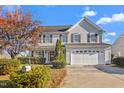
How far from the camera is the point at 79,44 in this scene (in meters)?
39.7

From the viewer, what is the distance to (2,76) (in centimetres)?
1734

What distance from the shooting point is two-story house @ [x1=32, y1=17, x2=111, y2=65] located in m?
39.2

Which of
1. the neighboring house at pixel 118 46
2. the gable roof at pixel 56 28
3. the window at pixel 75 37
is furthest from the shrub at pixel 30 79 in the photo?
the neighboring house at pixel 118 46

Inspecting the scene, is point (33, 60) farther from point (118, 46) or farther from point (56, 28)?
point (118, 46)

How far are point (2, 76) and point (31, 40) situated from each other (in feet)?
53.0

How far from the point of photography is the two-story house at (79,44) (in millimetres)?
39219

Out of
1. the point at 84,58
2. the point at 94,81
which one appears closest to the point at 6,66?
the point at 94,81

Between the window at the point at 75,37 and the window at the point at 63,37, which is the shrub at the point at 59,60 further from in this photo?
the window at the point at 63,37

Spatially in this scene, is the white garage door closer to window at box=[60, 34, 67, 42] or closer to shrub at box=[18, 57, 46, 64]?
window at box=[60, 34, 67, 42]

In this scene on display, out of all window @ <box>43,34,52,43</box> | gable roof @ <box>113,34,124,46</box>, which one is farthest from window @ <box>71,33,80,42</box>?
gable roof @ <box>113,34,124,46</box>

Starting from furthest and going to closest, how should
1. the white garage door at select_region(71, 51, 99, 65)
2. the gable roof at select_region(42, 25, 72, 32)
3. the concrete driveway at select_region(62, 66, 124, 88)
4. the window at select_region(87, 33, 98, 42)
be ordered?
the gable roof at select_region(42, 25, 72, 32) < the window at select_region(87, 33, 98, 42) < the white garage door at select_region(71, 51, 99, 65) < the concrete driveway at select_region(62, 66, 124, 88)

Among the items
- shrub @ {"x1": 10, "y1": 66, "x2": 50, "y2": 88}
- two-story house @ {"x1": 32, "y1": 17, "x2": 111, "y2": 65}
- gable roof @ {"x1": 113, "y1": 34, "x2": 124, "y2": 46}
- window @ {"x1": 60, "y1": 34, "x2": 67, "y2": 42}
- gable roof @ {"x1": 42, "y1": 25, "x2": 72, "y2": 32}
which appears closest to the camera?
shrub @ {"x1": 10, "y1": 66, "x2": 50, "y2": 88}

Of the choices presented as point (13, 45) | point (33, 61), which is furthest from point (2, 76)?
point (33, 61)
